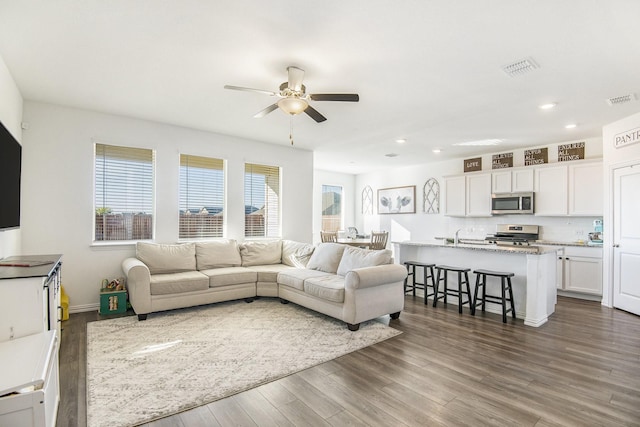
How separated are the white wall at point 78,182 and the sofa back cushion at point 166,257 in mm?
385

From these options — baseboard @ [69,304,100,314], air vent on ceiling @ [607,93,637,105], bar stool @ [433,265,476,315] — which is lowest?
baseboard @ [69,304,100,314]

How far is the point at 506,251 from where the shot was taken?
166 inches

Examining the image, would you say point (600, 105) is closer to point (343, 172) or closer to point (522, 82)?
point (522, 82)

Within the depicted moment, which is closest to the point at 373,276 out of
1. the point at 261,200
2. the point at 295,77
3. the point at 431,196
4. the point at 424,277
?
the point at 424,277

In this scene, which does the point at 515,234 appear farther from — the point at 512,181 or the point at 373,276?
the point at 373,276

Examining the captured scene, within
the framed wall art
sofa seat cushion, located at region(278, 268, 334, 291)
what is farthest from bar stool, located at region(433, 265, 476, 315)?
the framed wall art

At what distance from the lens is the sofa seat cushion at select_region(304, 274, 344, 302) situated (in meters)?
3.75

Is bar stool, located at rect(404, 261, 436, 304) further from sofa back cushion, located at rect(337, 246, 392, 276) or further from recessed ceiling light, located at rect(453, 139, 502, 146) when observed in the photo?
recessed ceiling light, located at rect(453, 139, 502, 146)

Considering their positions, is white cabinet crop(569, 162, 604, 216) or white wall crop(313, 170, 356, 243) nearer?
white cabinet crop(569, 162, 604, 216)

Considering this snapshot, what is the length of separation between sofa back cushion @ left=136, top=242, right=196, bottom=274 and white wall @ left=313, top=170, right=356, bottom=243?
4761 mm

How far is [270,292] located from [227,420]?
A: 2.80 meters

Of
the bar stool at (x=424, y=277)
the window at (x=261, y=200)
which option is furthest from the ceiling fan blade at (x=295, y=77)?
the bar stool at (x=424, y=277)

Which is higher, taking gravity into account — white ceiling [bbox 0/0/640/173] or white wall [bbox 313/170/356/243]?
white ceiling [bbox 0/0/640/173]

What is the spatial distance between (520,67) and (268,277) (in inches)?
155
